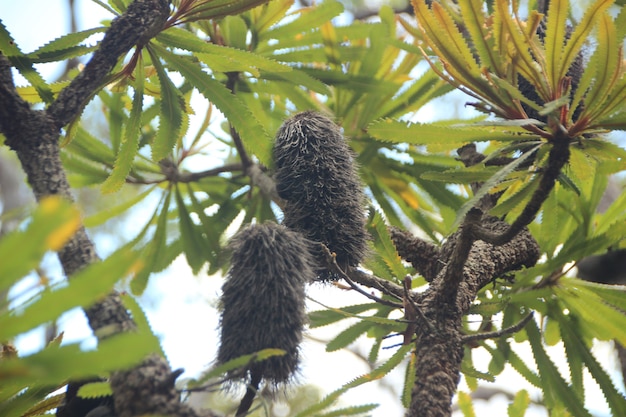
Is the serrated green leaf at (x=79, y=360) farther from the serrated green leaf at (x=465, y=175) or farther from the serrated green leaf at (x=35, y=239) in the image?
the serrated green leaf at (x=465, y=175)

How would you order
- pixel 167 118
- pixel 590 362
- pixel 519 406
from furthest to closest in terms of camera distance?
pixel 519 406, pixel 590 362, pixel 167 118

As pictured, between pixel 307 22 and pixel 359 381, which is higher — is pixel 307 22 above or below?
above

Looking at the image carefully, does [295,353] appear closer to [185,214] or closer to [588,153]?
[588,153]

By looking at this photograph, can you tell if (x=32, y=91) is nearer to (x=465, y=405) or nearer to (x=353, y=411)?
(x=353, y=411)

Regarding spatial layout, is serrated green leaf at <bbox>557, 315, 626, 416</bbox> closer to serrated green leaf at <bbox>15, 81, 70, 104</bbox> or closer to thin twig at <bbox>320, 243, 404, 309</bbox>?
thin twig at <bbox>320, 243, 404, 309</bbox>

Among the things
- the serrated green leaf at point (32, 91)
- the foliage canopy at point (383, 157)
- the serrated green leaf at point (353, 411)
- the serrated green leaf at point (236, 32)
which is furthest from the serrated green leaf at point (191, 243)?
the serrated green leaf at point (353, 411)

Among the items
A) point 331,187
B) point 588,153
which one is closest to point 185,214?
point 331,187

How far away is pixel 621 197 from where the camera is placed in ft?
5.44

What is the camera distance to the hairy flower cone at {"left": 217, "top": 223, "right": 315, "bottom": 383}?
2.96 ft

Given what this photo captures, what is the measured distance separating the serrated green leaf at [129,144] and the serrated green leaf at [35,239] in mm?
865

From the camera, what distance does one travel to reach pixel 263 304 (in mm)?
916

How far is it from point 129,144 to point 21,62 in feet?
0.89

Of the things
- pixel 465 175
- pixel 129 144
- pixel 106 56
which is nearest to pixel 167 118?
pixel 129 144

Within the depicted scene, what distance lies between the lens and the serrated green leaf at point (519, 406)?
66.1 inches
